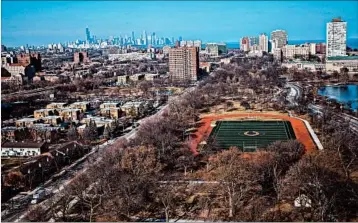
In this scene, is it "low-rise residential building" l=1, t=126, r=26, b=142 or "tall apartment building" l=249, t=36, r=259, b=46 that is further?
"tall apartment building" l=249, t=36, r=259, b=46


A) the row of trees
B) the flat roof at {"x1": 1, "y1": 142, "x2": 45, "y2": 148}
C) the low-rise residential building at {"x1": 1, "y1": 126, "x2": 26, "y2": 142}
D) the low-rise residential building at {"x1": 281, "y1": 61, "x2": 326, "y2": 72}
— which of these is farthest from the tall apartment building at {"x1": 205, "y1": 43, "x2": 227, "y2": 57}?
the row of trees

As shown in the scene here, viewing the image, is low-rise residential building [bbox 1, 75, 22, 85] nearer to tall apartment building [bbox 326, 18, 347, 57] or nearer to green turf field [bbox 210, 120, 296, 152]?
green turf field [bbox 210, 120, 296, 152]

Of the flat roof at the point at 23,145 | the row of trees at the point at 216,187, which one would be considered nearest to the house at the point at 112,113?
the flat roof at the point at 23,145

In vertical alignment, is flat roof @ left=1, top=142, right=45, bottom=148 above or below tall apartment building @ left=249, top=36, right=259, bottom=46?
below

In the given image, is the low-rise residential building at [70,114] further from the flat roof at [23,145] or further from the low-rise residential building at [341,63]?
the low-rise residential building at [341,63]

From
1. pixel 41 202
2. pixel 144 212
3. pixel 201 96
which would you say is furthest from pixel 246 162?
pixel 201 96

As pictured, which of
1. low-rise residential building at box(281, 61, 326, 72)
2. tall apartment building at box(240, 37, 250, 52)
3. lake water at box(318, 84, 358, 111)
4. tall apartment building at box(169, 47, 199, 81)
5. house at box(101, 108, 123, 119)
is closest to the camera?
house at box(101, 108, 123, 119)
